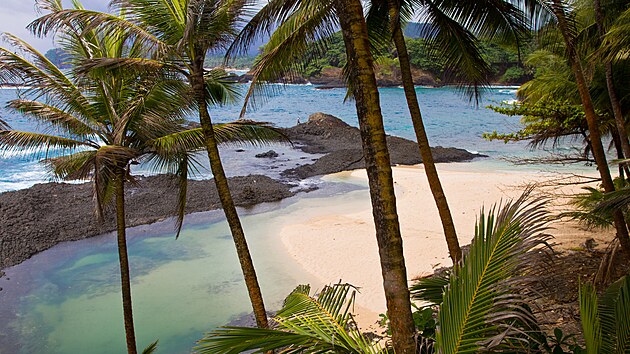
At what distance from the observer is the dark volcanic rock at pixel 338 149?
87.5ft

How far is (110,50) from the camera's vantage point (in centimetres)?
841

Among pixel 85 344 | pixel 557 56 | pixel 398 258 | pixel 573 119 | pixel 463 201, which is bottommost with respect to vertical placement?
pixel 85 344

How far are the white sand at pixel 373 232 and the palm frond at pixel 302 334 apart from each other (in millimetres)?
6235

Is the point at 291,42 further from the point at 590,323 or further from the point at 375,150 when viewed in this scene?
the point at 590,323

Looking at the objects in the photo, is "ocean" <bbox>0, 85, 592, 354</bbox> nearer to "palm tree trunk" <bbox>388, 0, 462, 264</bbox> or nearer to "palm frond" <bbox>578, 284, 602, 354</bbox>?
"palm tree trunk" <bbox>388, 0, 462, 264</bbox>

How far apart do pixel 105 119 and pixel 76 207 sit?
11.9 metres

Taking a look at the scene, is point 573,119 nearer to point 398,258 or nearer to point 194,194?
point 398,258

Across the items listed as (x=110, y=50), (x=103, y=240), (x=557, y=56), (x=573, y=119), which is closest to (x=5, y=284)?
(x=103, y=240)

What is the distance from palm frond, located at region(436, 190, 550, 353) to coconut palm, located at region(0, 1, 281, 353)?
569 centimetres

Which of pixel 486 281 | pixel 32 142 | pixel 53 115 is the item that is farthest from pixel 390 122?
pixel 486 281

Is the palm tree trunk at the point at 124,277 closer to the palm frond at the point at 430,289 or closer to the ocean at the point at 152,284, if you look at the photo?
the ocean at the point at 152,284

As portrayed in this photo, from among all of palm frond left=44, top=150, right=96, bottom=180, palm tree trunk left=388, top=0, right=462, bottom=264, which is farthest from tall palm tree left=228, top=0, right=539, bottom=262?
palm frond left=44, top=150, right=96, bottom=180

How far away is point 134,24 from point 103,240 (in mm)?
11725

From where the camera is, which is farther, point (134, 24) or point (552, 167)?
point (552, 167)
